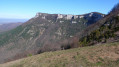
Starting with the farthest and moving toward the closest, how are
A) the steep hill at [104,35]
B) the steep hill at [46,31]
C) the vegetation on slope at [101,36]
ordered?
1. the steep hill at [46,31]
2. the vegetation on slope at [101,36]
3. the steep hill at [104,35]

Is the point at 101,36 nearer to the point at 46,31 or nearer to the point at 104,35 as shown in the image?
the point at 104,35

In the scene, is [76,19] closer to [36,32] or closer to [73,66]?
[36,32]

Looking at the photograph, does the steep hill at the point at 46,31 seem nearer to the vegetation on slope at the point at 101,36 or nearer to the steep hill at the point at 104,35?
the steep hill at the point at 104,35

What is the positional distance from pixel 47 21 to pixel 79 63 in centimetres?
10495

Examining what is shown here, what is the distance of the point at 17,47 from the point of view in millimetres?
84188

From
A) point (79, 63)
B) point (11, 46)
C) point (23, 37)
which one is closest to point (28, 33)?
point (23, 37)

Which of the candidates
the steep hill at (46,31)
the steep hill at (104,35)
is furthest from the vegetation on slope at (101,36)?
the steep hill at (46,31)

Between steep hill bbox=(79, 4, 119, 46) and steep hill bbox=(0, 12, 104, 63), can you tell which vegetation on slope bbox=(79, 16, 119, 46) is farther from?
steep hill bbox=(0, 12, 104, 63)

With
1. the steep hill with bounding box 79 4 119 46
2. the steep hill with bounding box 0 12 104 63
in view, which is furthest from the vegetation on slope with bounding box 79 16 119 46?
the steep hill with bounding box 0 12 104 63

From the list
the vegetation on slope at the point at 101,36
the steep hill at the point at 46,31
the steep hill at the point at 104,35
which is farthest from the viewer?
the steep hill at the point at 46,31

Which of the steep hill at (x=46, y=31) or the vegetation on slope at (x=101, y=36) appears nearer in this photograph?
the vegetation on slope at (x=101, y=36)

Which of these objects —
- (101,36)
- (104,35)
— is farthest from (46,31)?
(104,35)

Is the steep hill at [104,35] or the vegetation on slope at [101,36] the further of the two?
the vegetation on slope at [101,36]

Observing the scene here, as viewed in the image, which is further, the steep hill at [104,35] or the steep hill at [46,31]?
the steep hill at [46,31]
